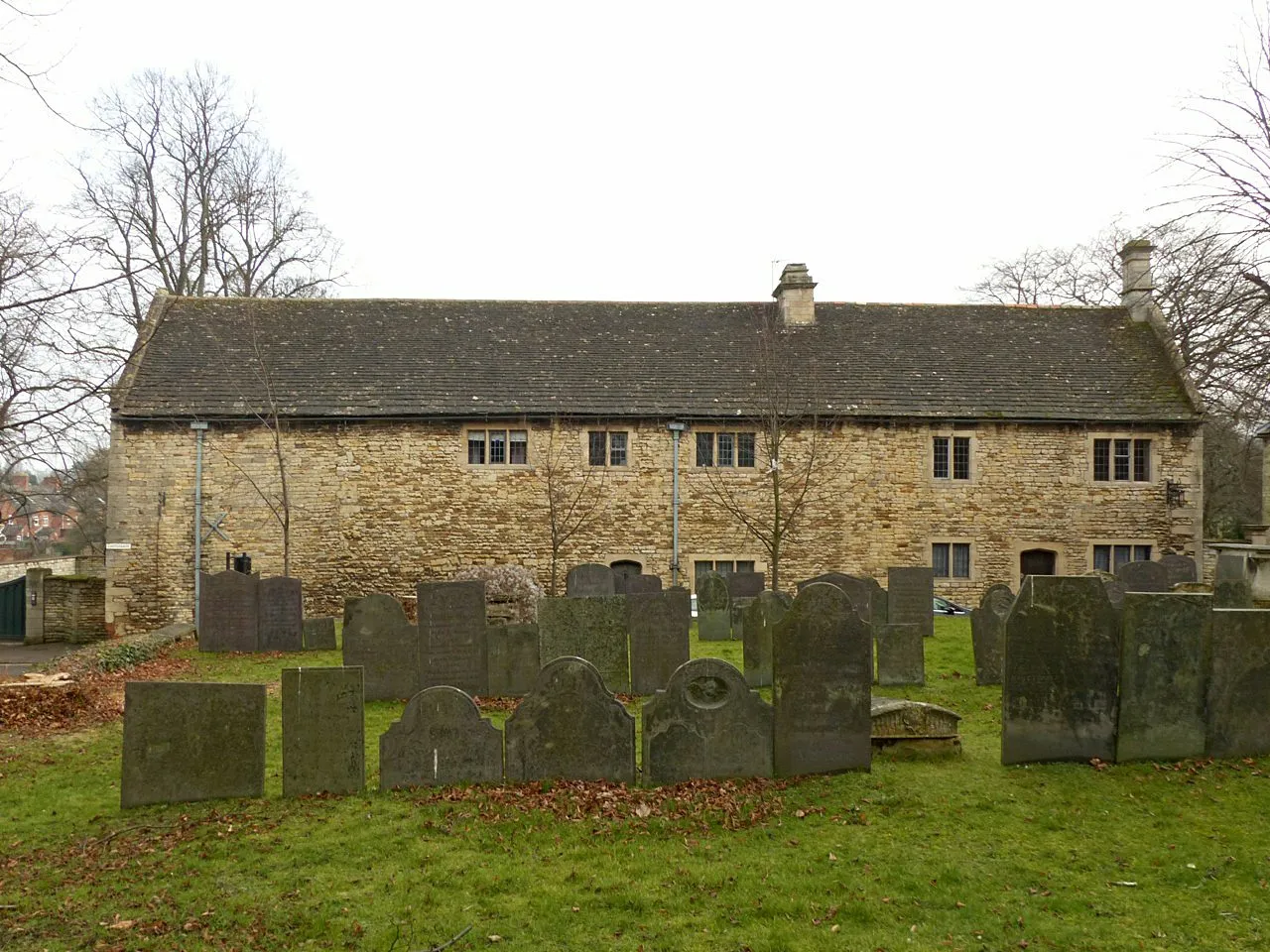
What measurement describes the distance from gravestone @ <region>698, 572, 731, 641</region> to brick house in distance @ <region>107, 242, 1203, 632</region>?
5.57 meters

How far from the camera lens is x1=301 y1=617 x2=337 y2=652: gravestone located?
1502 cm

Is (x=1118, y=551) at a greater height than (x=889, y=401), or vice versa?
(x=889, y=401)

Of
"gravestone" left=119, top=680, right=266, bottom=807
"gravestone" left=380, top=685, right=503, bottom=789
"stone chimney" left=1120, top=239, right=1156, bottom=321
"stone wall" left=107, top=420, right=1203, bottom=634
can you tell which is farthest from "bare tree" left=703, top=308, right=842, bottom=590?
"gravestone" left=119, top=680, right=266, bottom=807

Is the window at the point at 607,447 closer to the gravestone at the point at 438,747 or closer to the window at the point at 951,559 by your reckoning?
the window at the point at 951,559

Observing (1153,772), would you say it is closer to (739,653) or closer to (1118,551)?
(739,653)

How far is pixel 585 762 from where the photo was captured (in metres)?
7.29

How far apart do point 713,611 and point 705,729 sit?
8002mm

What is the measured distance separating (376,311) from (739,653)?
597 inches

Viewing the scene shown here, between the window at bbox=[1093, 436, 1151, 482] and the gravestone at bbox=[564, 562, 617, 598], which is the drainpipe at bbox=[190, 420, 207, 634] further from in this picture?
the window at bbox=[1093, 436, 1151, 482]

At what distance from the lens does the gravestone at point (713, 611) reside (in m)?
15.3

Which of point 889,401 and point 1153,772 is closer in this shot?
point 1153,772

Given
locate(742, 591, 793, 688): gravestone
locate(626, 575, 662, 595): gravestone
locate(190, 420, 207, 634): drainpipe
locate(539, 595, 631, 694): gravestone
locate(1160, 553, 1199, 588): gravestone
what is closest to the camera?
locate(539, 595, 631, 694): gravestone

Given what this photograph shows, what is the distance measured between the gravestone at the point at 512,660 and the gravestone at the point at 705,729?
401cm

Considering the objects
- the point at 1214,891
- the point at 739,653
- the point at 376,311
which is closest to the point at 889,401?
the point at 739,653
